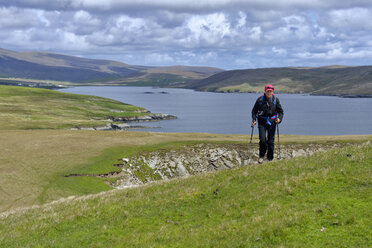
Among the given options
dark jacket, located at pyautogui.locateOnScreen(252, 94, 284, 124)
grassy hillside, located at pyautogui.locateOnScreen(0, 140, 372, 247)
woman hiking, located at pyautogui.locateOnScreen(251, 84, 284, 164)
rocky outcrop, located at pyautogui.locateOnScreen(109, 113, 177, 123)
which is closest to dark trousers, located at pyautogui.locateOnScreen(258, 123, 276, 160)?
woman hiking, located at pyautogui.locateOnScreen(251, 84, 284, 164)

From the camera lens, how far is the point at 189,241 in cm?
1314

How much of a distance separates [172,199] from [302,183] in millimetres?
6439

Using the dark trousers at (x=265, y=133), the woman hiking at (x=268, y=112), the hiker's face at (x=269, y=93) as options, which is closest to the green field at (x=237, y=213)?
the dark trousers at (x=265, y=133)

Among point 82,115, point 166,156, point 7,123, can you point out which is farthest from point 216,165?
point 82,115

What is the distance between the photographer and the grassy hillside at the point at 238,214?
12721 mm

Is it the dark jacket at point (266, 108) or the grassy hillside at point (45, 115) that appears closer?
the dark jacket at point (266, 108)

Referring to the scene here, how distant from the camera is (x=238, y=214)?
49.5 feet

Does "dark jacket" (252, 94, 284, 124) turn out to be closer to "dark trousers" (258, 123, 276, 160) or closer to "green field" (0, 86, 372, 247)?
"dark trousers" (258, 123, 276, 160)

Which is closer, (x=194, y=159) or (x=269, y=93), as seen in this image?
(x=269, y=93)

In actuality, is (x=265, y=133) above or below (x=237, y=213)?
above

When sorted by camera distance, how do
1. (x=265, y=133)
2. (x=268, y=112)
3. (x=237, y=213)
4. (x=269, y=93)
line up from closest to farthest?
(x=237, y=213) → (x=269, y=93) → (x=268, y=112) → (x=265, y=133)

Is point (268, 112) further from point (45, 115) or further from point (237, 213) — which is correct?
point (45, 115)

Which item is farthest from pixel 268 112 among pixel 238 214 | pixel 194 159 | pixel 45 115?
pixel 45 115

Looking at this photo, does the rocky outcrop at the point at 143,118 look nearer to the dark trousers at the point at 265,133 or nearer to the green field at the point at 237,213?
the green field at the point at 237,213
